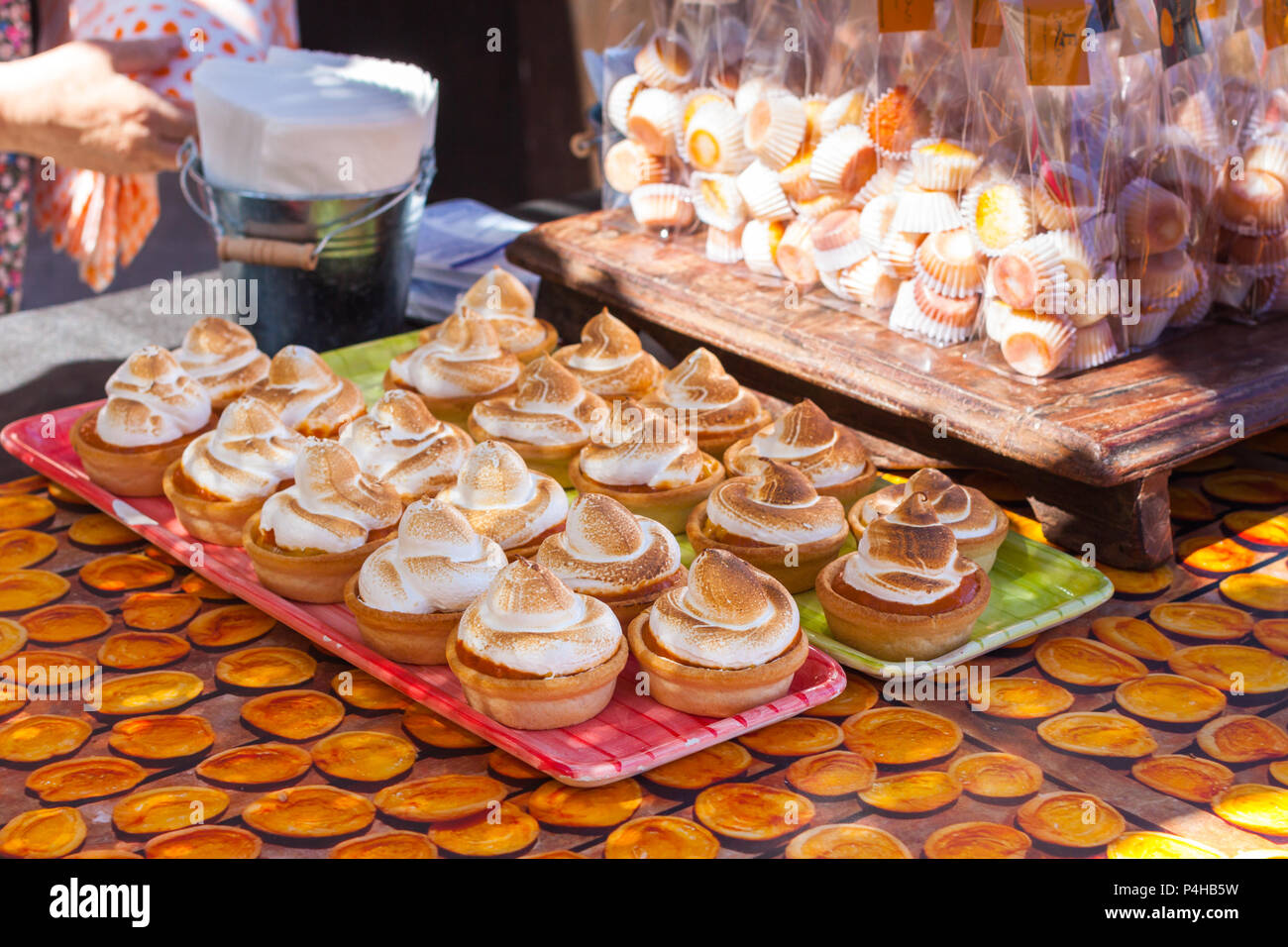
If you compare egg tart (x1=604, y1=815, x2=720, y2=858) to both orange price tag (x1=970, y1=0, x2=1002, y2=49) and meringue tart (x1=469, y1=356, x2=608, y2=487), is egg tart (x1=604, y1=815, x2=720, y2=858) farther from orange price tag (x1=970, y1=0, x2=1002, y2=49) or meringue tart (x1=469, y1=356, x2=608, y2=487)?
orange price tag (x1=970, y1=0, x2=1002, y2=49)

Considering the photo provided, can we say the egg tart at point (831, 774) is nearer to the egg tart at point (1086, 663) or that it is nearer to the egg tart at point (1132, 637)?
the egg tart at point (1086, 663)

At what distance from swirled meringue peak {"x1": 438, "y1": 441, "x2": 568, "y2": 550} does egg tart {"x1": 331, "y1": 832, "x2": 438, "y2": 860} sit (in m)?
0.54

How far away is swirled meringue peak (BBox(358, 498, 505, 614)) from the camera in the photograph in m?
1.70

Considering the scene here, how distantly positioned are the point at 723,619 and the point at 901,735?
27cm

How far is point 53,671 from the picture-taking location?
1755mm

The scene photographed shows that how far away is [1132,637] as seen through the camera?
1834mm

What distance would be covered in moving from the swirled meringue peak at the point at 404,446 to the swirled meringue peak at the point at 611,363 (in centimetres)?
38

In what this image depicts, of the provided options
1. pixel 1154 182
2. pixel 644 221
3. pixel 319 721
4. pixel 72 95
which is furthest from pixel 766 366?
pixel 72 95

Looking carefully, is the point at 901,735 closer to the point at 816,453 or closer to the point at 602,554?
the point at 602,554

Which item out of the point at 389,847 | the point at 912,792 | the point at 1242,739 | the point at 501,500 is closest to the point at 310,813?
the point at 389,847

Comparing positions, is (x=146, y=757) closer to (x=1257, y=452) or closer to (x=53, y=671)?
(x=53, y=671)

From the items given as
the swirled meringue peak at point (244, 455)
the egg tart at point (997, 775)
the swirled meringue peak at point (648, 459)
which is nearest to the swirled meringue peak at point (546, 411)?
the swirled meringue peak at point (648, 459)

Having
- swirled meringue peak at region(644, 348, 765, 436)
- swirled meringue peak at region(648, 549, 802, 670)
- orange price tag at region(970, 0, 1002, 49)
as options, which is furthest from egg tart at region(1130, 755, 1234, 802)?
orange price tag at region(970, 0, 1002, 49)

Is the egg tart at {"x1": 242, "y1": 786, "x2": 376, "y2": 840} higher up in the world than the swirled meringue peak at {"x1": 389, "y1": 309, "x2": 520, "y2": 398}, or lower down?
lower down
